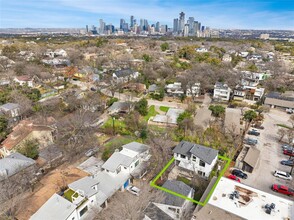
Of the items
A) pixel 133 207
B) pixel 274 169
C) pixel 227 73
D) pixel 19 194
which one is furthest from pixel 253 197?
pixel 227 73

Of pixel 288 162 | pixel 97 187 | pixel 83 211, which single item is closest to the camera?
pixel 83 211

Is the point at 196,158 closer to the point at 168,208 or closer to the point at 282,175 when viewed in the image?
the point at 168,208

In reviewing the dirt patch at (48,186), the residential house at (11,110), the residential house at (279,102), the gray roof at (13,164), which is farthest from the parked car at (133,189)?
the residential house at (279,102)

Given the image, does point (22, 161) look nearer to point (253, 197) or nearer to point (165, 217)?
point (165, 217)

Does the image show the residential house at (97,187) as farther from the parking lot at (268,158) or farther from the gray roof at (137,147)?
the parking lot at (268,158)

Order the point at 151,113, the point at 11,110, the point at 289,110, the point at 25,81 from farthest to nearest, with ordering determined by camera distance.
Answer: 1. the point at 25,81
2. the point at 289,110
3. the point at 151,113
4. the point at 11,110

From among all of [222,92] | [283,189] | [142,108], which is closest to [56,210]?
[283,189]
